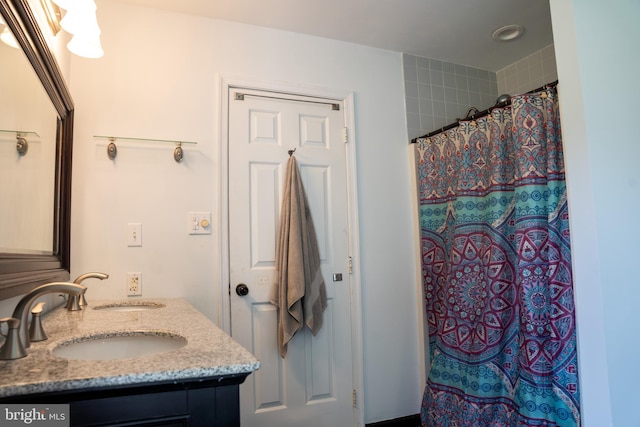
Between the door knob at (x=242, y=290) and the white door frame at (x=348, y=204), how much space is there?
0.05 meters

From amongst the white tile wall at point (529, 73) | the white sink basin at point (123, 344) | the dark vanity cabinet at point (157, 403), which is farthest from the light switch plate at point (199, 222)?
the white tile wall at point (529, 73)

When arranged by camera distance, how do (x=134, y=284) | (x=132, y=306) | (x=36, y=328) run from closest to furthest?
(x=36, y=328), (x=132, y=306), (x=134, y=284)

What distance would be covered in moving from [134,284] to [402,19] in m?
2.04

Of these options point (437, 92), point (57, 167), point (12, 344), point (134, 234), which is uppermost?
point (437, 92)

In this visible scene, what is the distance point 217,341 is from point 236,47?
71.7 inches

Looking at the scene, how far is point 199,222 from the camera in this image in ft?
6.97

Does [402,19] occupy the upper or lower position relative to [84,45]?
upper

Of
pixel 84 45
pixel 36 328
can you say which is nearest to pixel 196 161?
pixel 84 45

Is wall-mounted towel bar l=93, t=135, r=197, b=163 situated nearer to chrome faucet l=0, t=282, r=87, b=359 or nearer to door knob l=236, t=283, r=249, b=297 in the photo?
door knob l=236, t=283, r=249, b=297

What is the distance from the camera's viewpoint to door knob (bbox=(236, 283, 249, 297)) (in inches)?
85.2

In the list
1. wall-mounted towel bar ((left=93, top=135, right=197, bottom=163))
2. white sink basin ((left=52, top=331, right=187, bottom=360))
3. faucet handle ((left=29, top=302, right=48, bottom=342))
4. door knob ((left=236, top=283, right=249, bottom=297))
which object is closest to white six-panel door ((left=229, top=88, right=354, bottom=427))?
door knob ((left=236, top=283, right=249, bottom=297))

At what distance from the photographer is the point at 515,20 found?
2342 millimetres

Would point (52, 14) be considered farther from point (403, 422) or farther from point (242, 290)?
point (403, 422)

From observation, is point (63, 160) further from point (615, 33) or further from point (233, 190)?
point (615, 33)
